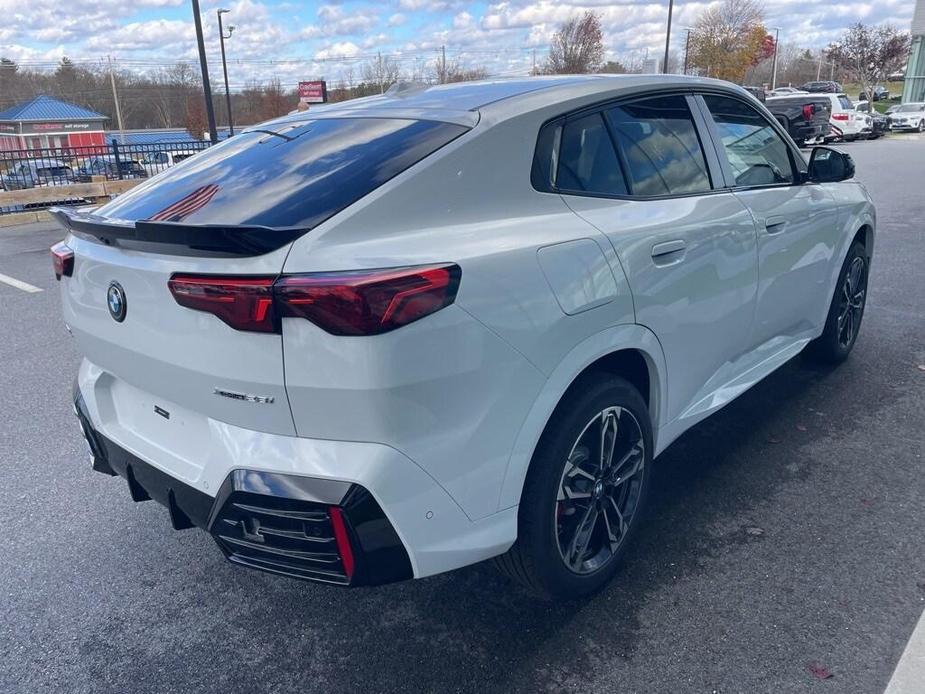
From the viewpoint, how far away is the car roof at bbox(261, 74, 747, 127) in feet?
8.21

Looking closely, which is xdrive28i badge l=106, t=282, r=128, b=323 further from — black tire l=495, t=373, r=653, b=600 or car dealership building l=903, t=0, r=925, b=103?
car dealership building l=903, t=0, r=925, b=103

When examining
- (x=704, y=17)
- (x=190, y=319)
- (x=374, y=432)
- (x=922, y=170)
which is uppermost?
(x=704, y=17)

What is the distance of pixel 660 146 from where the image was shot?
3.05m

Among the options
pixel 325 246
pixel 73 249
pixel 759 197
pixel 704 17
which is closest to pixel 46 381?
pixel 73 249

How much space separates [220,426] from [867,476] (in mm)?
2952

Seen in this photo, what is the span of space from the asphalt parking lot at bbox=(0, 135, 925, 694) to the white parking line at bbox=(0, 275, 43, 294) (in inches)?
189

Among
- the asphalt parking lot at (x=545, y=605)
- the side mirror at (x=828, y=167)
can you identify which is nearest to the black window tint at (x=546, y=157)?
the asphalt parking lot at (x=545, y=605)

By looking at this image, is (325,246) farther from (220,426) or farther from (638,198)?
(638,198)

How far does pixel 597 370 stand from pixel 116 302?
1571mm

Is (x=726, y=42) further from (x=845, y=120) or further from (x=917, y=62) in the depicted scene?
(x=845, y=120)

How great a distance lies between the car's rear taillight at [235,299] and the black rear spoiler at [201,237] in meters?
0.08

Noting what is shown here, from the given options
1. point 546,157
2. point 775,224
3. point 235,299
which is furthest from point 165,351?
point 775,224

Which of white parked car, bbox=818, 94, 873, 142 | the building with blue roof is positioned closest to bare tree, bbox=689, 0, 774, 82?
white parked car, bbox=818, 94, 873, 142

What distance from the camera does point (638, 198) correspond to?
2789mm
